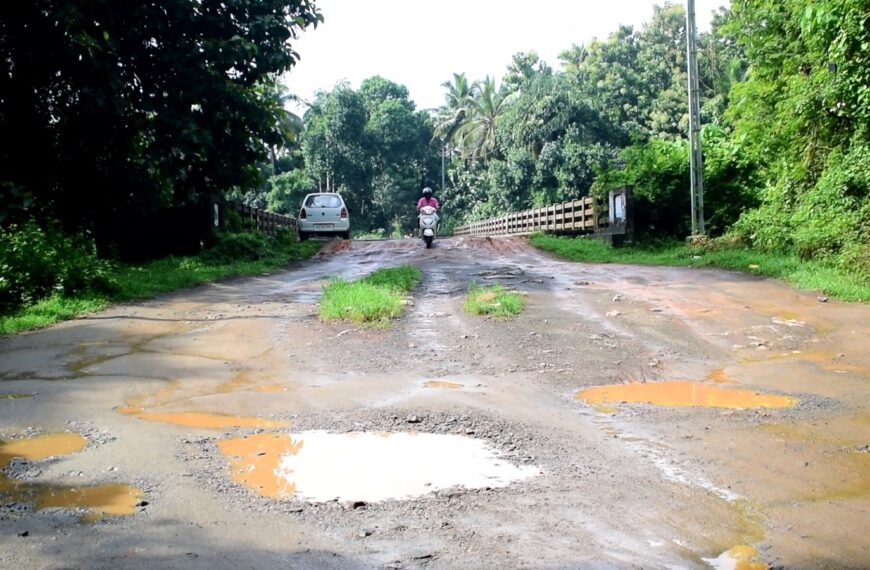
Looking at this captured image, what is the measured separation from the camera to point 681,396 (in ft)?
20.4

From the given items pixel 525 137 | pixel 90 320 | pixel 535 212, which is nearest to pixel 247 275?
pixel 90 320

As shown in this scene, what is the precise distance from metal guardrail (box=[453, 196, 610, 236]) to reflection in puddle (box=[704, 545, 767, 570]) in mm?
18453

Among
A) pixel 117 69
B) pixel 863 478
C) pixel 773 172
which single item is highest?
pixel 117 69

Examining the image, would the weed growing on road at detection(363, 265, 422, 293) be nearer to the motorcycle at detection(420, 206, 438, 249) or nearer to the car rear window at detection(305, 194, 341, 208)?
the motorcycle at detection(420, 206, 438, 249)

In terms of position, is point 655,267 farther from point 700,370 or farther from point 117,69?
point 117,69

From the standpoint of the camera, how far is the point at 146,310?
1070 cm

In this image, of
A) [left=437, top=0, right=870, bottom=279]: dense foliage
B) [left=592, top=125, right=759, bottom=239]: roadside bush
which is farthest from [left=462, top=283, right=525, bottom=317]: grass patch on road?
[left=592, top=125, right=759, bottom=239]: roadside bush

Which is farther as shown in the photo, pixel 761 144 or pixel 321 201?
pixel 321 201

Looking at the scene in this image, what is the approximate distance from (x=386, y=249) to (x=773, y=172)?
10.4 metres

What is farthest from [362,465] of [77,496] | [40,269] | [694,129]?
[694,129]

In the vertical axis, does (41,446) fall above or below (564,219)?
below

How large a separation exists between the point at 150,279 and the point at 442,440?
31.7 feet

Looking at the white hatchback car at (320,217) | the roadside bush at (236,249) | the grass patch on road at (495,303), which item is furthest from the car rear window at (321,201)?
the grass patch on road at (495,303)

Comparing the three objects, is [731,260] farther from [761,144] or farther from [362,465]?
[362,465]
